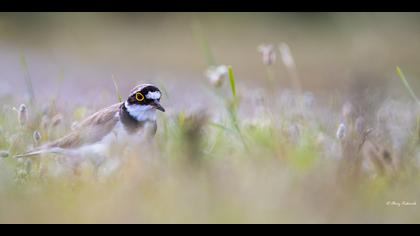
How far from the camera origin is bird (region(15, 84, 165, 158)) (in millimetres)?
4812

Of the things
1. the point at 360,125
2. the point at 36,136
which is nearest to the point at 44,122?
the point at 36,136

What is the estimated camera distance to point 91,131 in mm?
4898

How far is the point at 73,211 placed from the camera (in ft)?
11.3

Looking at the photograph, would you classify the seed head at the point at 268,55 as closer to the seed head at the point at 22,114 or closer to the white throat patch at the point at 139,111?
the white throat patch at the point at 139,111

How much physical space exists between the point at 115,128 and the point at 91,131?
171 millimetres

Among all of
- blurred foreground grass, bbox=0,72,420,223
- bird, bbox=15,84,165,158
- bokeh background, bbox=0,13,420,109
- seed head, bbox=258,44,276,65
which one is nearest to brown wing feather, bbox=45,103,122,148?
bird, bbox=15,84,165,158

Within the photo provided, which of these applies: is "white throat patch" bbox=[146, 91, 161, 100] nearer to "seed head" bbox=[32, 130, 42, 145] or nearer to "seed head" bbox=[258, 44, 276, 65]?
"seed head" bbox=[32, 130, 42, 145]

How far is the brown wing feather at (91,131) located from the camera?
4875 mm

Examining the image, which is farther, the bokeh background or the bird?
the bokeh background

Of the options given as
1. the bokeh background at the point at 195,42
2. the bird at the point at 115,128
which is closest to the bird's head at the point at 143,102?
the bird at the point at 115,128

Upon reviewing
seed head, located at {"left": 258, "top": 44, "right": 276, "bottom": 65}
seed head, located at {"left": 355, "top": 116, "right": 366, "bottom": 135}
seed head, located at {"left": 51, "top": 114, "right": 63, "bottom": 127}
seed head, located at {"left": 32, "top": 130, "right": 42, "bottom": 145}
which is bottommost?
seed head, located at {"left": 355, "top": 116, "right": 366, "bottom": 135}

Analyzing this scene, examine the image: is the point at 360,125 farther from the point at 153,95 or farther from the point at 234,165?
the point at 153,95
